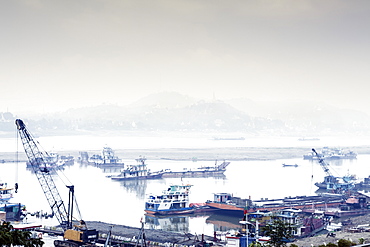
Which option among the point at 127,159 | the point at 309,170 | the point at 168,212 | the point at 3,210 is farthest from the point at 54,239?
the point at 127,159

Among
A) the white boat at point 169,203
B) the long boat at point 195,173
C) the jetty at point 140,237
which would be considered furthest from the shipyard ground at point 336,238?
the long boat at point 195,173

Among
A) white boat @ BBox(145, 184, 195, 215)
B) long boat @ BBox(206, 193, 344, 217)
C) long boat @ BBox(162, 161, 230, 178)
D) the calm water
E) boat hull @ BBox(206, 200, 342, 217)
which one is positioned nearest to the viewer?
the calm water

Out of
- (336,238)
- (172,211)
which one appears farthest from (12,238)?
(172,211)

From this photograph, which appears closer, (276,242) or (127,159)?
(276,242)

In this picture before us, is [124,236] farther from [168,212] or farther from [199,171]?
[199,171]

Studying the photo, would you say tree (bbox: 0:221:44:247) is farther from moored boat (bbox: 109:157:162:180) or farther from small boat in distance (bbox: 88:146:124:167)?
small boat in distance (bbox: 88:146:124:167)

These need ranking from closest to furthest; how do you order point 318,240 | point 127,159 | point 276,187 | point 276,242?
point 276,242
point 318,240
point 276,187
point 127,159

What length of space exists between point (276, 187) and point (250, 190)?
447 cm

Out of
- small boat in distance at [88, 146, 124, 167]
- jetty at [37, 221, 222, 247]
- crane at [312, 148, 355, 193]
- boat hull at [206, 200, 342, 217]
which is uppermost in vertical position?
small boat in distance at [88, 146, 124, 167]

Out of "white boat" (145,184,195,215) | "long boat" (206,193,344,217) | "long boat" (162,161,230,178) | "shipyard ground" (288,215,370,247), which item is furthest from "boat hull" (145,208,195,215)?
"long boat" (162,161,230,178)

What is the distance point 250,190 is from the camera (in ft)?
179

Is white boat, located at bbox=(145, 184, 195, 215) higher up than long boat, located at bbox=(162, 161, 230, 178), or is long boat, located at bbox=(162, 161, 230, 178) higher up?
A: long boat, located at bbox=(162, 161, 230, 178)

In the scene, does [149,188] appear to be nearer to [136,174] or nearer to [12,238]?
[136,174]

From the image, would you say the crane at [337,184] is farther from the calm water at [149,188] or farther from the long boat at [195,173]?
the long boat at [195,173]
